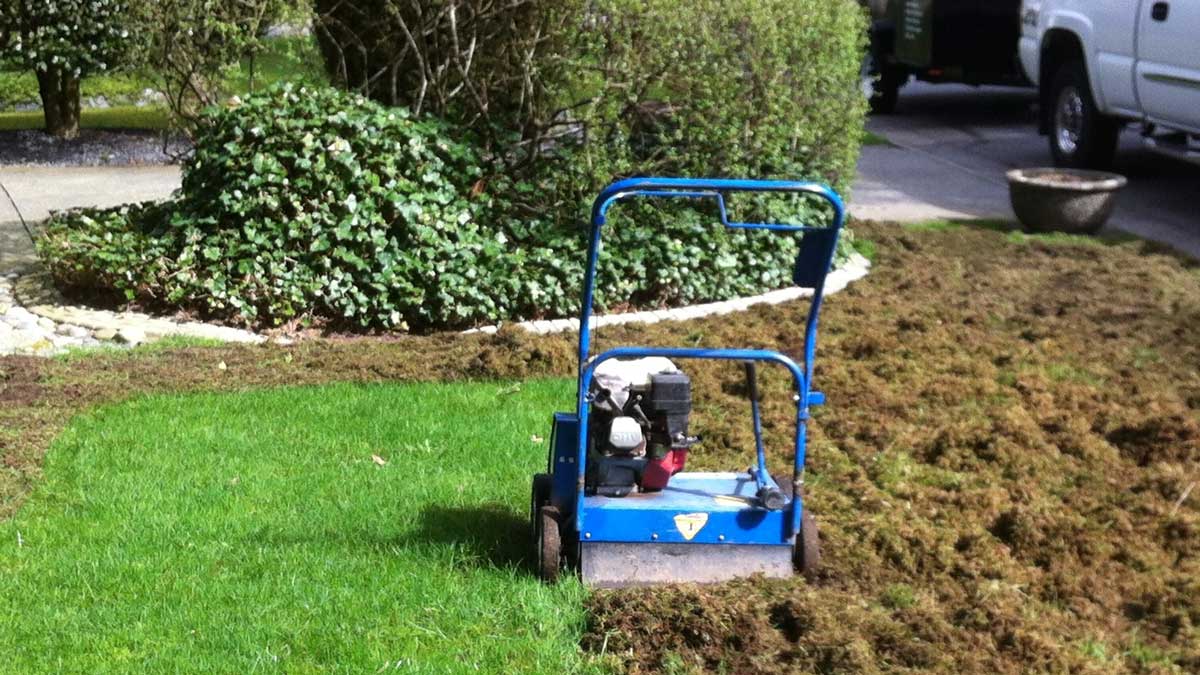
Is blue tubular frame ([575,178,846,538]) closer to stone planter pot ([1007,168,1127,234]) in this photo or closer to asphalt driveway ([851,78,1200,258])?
stone planter pot ([1007,168,1127,234])

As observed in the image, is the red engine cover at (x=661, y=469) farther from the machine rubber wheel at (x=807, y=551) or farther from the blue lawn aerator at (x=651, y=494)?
the machine rubber wheel at (x=807, y=551)

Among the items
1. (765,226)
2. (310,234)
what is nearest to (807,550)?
(765,226)

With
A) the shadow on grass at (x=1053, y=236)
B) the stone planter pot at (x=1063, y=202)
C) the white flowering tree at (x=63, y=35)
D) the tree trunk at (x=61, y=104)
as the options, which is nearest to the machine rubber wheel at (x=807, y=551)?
the shadow on grass at (x=1053, y=236)

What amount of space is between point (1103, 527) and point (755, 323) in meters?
3.06

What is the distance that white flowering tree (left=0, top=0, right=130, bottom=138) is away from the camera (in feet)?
41.8

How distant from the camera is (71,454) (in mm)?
5875

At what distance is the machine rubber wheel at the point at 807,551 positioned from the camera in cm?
458

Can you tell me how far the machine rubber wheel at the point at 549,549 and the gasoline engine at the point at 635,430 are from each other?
16 cm

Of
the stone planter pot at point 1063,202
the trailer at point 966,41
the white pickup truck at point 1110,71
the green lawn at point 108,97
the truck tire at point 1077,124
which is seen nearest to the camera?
the stone planter pot at point 1063,202

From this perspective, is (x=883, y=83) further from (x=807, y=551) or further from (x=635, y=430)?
(x=635, y=430)

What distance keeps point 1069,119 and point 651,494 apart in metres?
9.24

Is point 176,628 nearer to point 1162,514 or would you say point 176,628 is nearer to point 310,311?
point 1162,514

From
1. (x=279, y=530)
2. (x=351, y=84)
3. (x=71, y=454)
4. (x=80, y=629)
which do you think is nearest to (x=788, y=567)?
(x=279, y=530)

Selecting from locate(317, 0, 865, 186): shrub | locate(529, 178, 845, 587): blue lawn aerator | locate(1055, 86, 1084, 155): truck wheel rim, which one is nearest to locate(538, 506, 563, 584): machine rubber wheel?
locate(529, 178, 845, 587): blue lawn aerator
